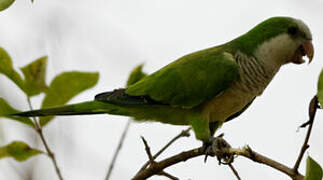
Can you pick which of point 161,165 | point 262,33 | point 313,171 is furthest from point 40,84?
point 262,33

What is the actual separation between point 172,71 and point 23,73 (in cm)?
128

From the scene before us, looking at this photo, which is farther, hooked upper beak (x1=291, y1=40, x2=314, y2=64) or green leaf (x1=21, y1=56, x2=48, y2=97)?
hooked upper beak (x1=291, y1=40, x2=314, y2=64)

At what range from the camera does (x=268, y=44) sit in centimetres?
339

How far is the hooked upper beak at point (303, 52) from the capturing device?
3.31m

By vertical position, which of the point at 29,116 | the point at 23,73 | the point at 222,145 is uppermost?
the point at 23,73

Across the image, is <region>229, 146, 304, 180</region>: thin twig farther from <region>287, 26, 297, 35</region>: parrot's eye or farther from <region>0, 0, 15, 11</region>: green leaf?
<region>287, 26, 297, 35</region>: parrot's eye

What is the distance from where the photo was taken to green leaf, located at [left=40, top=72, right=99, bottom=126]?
2.50 metres

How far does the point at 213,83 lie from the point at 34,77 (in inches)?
52.1

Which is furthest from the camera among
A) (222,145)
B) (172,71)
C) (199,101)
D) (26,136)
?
(172,71)

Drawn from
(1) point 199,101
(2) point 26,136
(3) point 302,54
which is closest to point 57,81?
(2) point 26,136

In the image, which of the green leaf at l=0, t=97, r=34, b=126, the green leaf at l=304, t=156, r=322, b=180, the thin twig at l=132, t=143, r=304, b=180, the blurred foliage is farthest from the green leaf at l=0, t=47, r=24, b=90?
the green leaf at l=304, t=156, r=322, b=180

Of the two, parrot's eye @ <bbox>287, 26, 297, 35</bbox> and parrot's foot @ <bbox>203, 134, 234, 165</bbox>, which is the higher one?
parrot's eye @ <bbox>287, 26, 297, 35</bbox>

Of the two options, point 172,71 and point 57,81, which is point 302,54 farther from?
point 57,81

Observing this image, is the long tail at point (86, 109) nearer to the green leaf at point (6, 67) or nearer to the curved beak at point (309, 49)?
the green leaf at point (6, 67)
